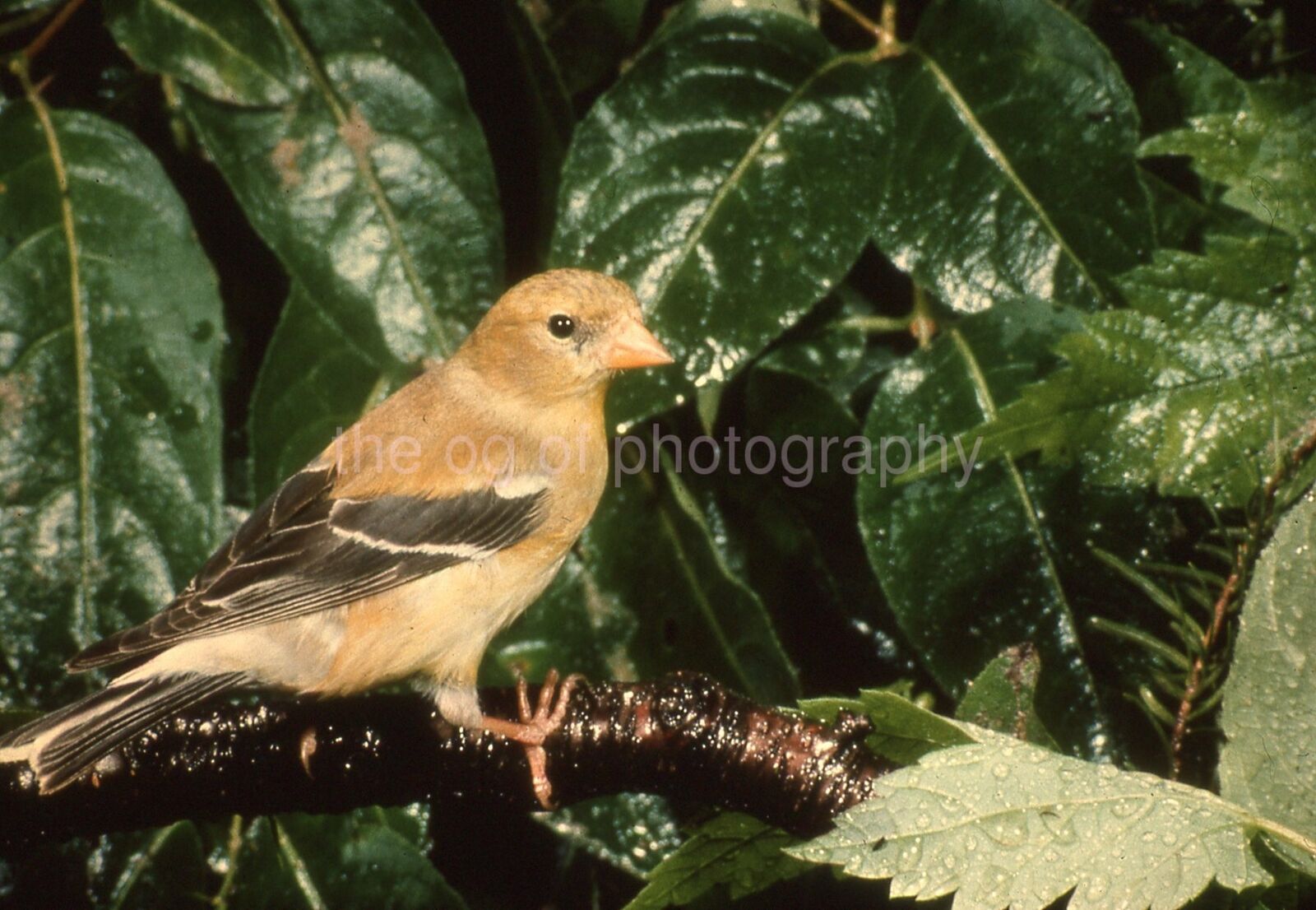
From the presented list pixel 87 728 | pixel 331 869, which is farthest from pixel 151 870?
pixel 87 728

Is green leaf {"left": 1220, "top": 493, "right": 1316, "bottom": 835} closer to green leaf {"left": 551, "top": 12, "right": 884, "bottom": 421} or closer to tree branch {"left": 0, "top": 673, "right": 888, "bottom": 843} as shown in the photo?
tree branch {"left": 0, "top": 673, "right": 888, "bottom": 843}

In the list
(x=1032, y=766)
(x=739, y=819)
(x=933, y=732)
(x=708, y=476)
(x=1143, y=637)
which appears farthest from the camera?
(x=708, y=476)

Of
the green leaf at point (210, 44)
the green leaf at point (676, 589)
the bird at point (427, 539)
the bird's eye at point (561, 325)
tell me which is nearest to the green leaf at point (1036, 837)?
the bird at point (427, 539)

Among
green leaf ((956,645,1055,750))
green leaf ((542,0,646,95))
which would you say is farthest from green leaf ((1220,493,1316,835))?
green leaf ((542,0,646,95))

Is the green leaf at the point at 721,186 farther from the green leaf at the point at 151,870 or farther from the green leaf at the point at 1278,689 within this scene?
the green leaf at the point at 151,870

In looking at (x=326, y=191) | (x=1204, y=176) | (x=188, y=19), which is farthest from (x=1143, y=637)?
(x=188, y=19)

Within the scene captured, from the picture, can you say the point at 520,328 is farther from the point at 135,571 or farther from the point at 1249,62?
the point at 1249,62
